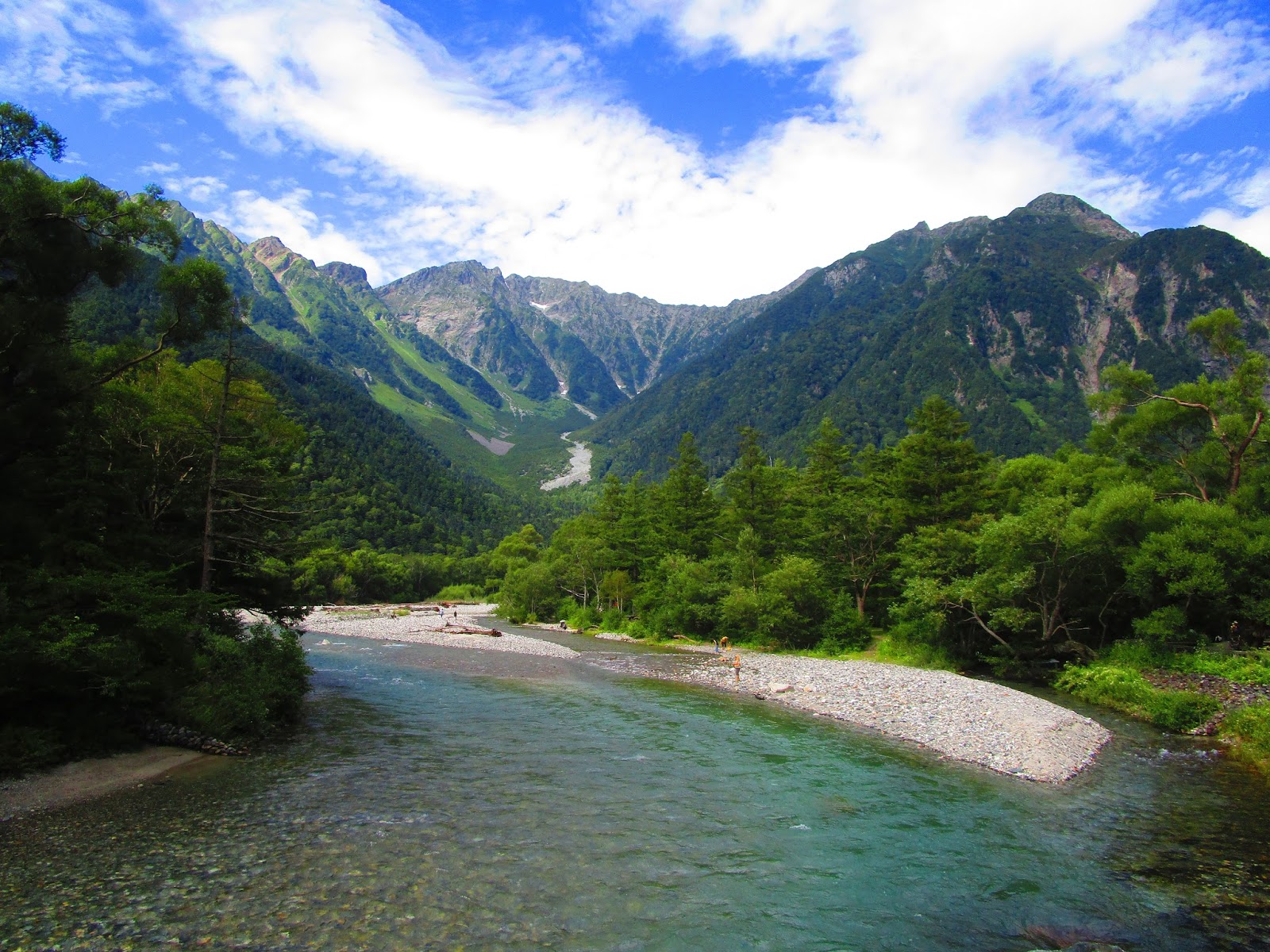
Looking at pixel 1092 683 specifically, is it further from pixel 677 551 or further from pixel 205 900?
pixel 677 551

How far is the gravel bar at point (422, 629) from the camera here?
50481 millimetres

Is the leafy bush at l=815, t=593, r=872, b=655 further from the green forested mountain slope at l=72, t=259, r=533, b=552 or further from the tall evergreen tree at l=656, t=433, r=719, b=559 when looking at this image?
the green forested mountain slope at l=72, t=259, r=533, b=552

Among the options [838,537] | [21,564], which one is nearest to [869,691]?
[838,537]

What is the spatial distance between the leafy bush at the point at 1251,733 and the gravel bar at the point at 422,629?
112 feet

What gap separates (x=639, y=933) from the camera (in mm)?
9445

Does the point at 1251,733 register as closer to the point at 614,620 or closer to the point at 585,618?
the point at 614,620

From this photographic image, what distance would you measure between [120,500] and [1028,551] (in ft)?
125

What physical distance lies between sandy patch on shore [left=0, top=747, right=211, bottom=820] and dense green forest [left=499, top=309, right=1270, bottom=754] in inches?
1166

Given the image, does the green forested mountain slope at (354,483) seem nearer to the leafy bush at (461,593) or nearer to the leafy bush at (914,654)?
the leafy bush at (461,593)

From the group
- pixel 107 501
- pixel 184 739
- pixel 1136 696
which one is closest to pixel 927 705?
pixel 1136 696

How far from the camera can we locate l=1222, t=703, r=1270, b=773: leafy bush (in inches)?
707

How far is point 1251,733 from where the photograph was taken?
63.0 feet

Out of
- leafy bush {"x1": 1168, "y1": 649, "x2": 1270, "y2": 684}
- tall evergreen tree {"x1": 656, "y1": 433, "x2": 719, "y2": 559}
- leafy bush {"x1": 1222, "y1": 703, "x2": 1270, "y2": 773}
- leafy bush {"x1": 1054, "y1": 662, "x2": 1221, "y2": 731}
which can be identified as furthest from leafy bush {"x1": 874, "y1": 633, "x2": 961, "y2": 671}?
tall evergreen tree {"x1": 656, "y1": 433, "x2": 719, "y2": 559}

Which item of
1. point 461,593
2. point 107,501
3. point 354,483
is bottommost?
point 461,593
